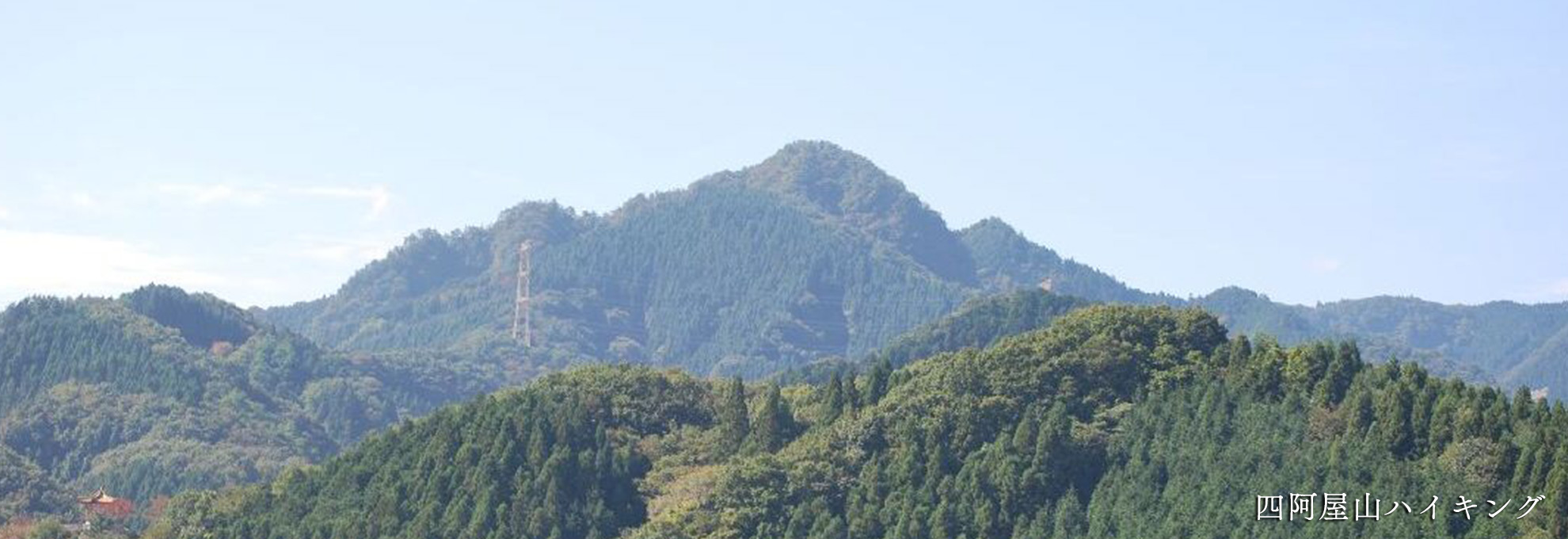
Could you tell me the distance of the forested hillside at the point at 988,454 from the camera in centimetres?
9275

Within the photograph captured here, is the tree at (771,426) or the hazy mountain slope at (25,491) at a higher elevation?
the tree at (771,426)

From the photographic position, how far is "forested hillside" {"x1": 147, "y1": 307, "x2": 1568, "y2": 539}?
92.8 metres

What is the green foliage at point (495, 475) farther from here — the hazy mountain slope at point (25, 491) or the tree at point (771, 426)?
the hazy mountain slope at point (25, 491)

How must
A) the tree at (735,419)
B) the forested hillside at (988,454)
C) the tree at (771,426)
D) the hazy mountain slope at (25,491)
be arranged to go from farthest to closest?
the hazy mountain slope at (25,491) < the tree at (735,419) < the tree at (771,426) < the forested hillside at (988,454)

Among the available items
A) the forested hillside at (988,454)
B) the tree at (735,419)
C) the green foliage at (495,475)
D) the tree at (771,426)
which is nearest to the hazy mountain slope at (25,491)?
the green foliage at (495,475)

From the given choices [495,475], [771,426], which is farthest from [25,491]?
[771,426]

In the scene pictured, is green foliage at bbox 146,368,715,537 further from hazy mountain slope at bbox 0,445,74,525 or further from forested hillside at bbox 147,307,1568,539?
hazy mountain slope at bbox 0,445,74,525

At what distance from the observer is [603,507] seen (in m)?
106

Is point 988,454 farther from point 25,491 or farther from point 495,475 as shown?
point 25,491

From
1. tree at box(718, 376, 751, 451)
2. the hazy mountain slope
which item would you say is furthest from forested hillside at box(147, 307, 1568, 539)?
the hazy mountain slope

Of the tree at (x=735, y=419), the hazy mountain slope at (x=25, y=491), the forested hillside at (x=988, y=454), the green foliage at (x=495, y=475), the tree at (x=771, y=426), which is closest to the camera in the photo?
the forested hillside at (x=988, y=454)

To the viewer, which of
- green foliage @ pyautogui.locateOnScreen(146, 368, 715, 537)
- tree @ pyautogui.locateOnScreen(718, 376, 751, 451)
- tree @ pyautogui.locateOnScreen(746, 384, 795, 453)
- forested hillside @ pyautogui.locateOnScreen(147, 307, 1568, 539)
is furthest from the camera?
tree @ pyautogui.locateOnScreen(718, 376, 751, 451)

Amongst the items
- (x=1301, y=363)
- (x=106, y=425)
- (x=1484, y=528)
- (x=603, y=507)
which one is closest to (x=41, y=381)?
(x=106, y=425)

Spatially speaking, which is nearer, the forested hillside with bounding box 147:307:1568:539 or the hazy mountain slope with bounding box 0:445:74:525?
the forested hillside with bounding box 147:307:1568:539
